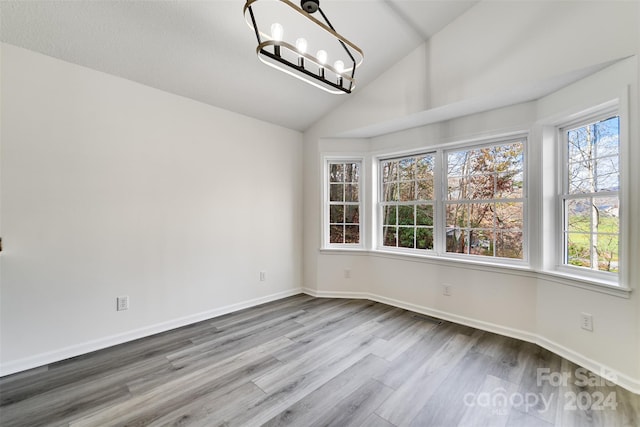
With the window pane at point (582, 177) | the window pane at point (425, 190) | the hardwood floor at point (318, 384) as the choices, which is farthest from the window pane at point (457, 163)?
the hardwood floor at point (318, 384)

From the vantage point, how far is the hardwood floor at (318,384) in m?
1.70

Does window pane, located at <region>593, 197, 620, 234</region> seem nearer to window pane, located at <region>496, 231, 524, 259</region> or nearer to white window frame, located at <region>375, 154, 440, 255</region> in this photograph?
window pane, located at <region>496, 231, 524, 259</region>

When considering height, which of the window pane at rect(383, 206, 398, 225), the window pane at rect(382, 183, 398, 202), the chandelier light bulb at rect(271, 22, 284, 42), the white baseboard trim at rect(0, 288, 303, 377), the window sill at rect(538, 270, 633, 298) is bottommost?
the white baseboard trim at rect(0, 288, 303, 377)

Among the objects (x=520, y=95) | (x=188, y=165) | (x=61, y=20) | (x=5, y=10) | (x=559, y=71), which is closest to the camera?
(x=5, y=10)

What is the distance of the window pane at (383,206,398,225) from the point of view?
12.7 ft

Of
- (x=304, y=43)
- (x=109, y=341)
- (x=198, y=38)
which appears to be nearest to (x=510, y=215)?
(x=304, y=43)

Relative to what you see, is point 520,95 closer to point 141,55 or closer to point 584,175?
point 584,175

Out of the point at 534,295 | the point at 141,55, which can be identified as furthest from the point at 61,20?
the point at 534,295

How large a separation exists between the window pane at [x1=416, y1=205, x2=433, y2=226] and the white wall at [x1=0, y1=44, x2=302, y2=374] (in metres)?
2.10

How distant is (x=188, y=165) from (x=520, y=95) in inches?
137

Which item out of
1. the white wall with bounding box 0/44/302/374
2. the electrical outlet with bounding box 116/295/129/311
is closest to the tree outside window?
the white wall with bounding box 0/44/302/374

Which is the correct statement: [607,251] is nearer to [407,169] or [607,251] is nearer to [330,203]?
[407,169]

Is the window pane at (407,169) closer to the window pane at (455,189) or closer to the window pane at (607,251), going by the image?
the window pane at (455,189)

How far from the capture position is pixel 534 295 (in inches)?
105
